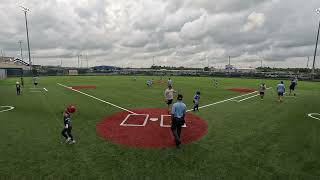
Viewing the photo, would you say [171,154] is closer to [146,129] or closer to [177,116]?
[177,116]

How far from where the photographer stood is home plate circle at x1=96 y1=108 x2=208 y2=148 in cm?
1038

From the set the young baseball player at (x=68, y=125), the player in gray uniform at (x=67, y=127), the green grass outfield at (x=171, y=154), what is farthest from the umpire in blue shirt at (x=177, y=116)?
the player in gray uniform at (x=67, y=127)

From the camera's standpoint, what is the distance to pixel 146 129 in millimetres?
12289

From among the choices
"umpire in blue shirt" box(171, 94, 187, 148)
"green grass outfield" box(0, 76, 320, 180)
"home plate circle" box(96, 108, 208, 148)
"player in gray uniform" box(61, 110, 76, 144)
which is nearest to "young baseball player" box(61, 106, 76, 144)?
"player in gray uniform" box(61, 110, 76, 144)

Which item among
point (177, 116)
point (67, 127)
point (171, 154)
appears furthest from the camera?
point (67, 127)

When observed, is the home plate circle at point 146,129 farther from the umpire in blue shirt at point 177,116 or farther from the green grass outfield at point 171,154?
the umpire in blue shirt at point 177,116

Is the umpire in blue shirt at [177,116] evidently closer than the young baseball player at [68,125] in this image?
Yes

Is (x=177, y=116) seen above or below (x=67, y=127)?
above

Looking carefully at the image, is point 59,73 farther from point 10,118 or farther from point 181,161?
point 181,161

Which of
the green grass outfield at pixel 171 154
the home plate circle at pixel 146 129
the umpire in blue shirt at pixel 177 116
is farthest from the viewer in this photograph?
the home plate circle at pixel 146 129

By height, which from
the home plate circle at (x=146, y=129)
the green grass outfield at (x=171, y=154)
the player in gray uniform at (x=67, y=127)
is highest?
the player in gray uniform at (x=67, y=127)

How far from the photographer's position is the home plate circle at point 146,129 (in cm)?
1038

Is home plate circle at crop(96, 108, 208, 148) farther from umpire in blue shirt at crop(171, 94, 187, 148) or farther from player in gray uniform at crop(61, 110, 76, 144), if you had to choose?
player in gray uniform at crop(61, 110, 76, 144)

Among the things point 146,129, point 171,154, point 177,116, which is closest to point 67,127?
point 146,129
